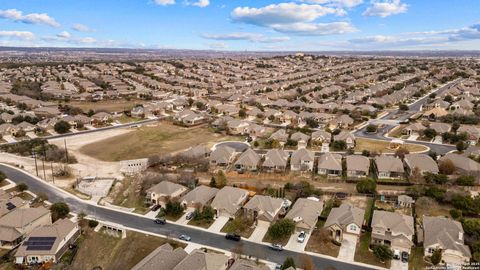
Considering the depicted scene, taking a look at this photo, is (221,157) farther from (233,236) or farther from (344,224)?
(344,224)

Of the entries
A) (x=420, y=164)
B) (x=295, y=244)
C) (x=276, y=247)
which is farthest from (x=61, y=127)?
(x=420, y=164)

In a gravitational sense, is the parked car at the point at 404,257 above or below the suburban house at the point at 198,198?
below

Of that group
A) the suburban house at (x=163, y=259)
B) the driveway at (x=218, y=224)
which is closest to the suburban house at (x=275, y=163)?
the driveway at (x=218, y=224)

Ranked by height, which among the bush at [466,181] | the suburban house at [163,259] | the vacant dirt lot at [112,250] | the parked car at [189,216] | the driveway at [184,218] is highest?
the bush at [466,181]

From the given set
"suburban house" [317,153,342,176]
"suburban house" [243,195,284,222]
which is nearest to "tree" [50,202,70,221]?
"suburban house" [243,195,284,222]

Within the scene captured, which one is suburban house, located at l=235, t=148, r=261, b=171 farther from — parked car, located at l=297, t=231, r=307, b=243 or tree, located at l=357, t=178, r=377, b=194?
parked car, located at l=297, t=231, r=307, b=243

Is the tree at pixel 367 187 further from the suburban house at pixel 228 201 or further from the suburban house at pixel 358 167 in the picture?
the suburban house at pixel 228 201
